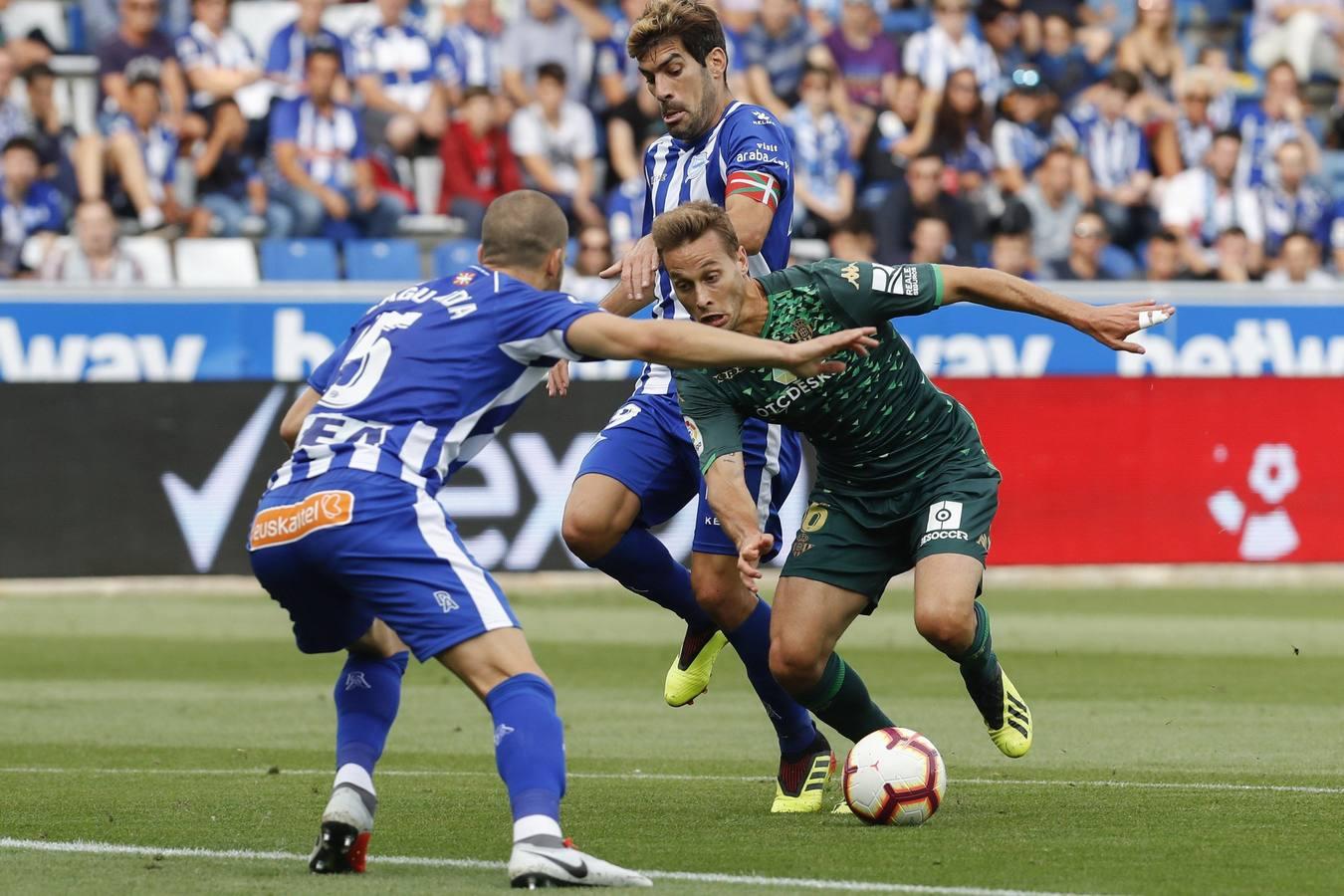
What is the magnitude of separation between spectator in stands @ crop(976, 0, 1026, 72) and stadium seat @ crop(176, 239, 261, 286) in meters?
8.30

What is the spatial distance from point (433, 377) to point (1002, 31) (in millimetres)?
16643

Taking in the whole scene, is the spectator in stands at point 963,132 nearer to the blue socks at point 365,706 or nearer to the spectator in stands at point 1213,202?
the spectator in stands at point 1213,202

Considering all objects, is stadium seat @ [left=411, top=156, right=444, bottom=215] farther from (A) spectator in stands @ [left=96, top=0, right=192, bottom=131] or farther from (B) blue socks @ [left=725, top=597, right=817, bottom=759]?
(B) blue socks @ [left=725, top=597, right=817, bottom=759]

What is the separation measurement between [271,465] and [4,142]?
4087 millimetres

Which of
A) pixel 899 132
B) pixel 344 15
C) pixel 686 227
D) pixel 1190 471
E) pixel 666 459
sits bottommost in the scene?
pixel 1190 471

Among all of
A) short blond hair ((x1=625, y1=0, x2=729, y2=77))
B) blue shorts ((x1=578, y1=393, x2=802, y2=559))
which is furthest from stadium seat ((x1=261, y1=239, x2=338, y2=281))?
short blond hair ((x1=625, y1=0, x2=729, y2=77))

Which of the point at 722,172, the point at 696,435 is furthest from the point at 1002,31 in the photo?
the point at 696,435

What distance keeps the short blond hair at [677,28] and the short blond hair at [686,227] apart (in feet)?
3.20

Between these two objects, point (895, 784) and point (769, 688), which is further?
point (769, 688)

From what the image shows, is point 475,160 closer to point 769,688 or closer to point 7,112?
point 7,112

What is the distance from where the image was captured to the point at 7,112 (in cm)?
1727

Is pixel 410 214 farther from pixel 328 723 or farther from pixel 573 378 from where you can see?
pixel 328 723

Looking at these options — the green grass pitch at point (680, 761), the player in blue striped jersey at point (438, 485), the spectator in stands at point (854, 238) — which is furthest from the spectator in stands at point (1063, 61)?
the player in blue striped jersey at point (438, 485)

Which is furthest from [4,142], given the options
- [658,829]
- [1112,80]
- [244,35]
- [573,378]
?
[658,829]
